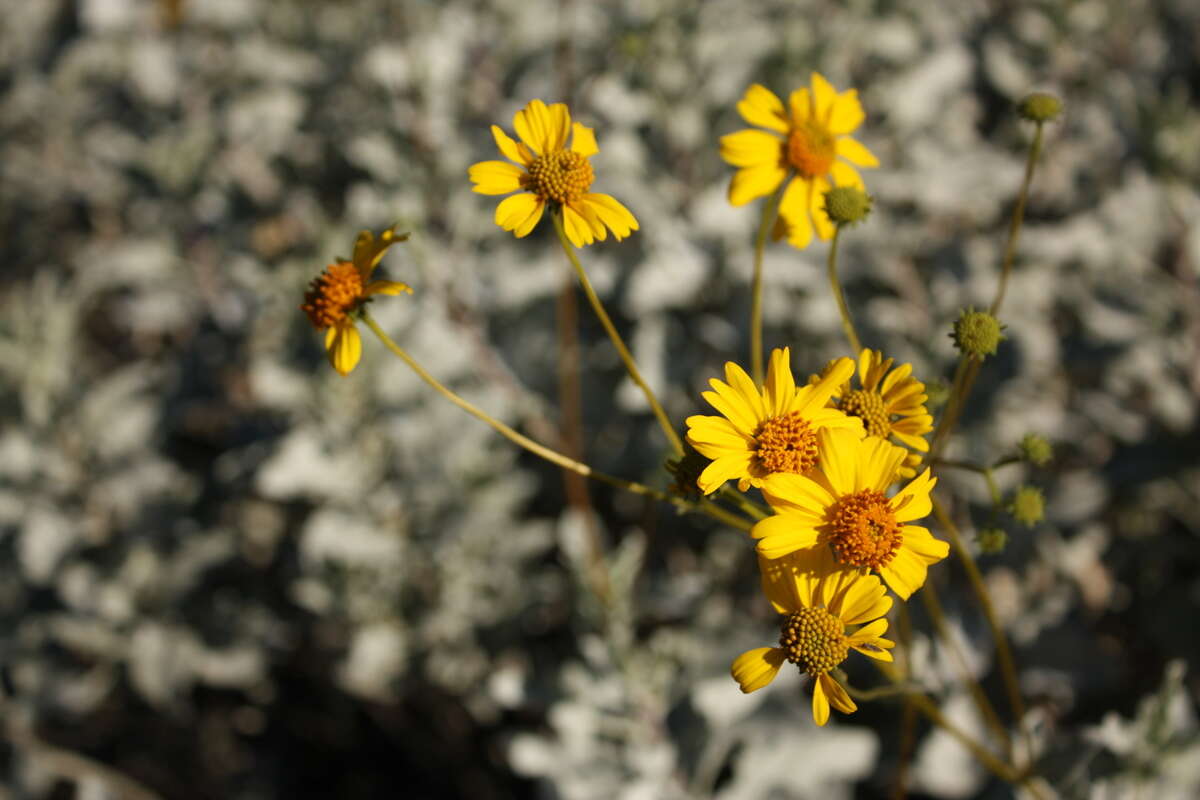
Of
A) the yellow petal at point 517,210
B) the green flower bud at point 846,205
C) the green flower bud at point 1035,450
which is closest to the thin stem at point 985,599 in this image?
the green flower bud at point 1035,450

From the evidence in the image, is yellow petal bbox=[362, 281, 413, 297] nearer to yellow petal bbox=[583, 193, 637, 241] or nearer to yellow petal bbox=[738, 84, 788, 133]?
yellow petal bbox=[583, 193, 637, 241]

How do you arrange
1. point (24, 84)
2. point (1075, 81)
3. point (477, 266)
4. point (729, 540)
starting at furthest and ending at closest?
point (24, 84) < point (1075, 81) < point (477, 266) < point (729, 540)

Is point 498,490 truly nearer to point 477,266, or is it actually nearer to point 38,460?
point 477,266

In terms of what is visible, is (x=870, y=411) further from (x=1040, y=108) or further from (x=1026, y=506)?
(x=1040, y=108)

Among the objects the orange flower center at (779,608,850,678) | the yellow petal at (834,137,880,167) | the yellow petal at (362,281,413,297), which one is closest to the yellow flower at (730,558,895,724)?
the orange flower center at (779,608,850,678)

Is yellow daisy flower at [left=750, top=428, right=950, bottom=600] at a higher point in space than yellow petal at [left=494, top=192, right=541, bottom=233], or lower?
lower

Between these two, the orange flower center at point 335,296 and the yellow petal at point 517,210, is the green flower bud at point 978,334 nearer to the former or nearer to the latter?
the yellow petal at point 517,210

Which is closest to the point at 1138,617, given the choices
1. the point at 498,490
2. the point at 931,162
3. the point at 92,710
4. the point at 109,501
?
the point at 931,162
